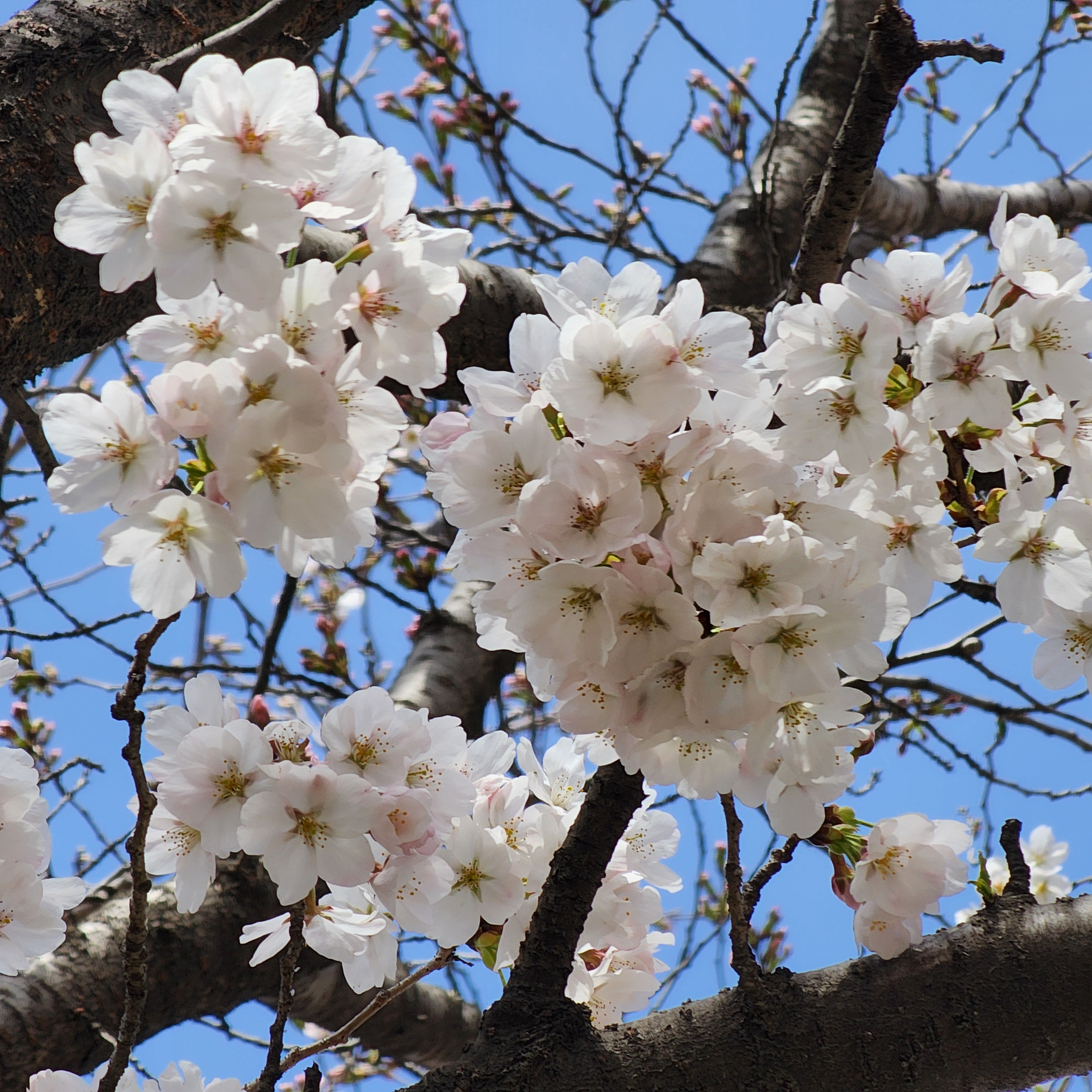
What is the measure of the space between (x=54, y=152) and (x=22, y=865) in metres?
1.00

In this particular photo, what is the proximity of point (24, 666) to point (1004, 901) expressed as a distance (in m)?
2.76

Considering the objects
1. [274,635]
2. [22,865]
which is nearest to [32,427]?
[274,635]

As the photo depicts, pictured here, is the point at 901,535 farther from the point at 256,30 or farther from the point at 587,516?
the point at 256,30

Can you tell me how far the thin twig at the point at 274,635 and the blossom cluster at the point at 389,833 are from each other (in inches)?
48.0

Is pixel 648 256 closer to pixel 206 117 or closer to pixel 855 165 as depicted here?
pixel 855 165

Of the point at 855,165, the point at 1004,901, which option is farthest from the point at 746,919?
the point at 855,165

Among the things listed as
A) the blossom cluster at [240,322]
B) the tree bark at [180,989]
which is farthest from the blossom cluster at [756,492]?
the tree bark at [180,989]

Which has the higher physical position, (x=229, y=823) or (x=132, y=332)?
(x=132, y=332)

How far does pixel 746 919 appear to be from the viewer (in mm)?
1026

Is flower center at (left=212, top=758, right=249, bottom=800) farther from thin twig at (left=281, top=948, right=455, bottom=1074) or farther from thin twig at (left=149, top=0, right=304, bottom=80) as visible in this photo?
thin twig at (left=149, top=0, right=304, bottom=80)

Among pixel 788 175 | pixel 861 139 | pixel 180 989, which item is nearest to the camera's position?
pixel 861 139

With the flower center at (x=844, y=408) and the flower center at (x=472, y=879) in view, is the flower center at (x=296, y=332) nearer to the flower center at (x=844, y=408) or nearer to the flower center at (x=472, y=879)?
the flower center at (x=844, y=408)

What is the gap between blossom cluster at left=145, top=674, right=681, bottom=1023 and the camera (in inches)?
34.1

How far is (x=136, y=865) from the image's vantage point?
856mm
